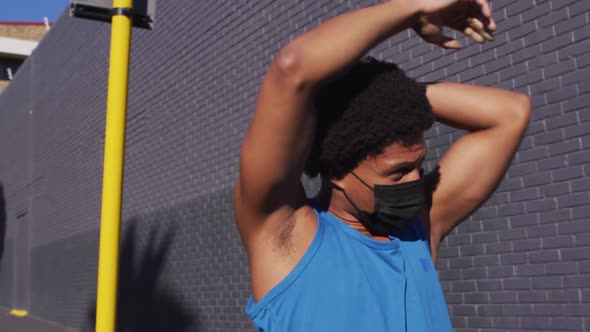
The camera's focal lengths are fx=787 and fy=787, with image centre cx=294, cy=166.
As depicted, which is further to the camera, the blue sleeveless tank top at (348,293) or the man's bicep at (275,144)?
the blue sleeveless tank top at (348,293)

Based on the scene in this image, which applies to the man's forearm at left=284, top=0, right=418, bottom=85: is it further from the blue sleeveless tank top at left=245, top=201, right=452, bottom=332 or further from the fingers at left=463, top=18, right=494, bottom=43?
the blue sleeveless tank top at left=245, top=201, right=452, bottom=332

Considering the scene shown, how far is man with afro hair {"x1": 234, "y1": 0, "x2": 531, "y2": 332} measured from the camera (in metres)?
1.87

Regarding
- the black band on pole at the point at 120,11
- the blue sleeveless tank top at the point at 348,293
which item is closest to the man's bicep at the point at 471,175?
the blue sleeveless tank top at the point at 348,293

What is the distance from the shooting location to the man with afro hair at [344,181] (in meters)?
1.87

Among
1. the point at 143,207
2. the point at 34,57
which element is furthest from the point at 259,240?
the point at 34,57

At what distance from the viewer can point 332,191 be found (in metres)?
2.32

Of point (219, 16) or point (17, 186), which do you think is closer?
point (219, 16)

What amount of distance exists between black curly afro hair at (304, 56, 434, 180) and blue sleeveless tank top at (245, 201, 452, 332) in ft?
0.69

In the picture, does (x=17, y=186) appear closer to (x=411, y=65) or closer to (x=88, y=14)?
(x=411, y=65)

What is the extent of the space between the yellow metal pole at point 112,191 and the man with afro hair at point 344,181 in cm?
170

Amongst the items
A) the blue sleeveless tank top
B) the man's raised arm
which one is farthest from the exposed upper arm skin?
the man's raised arm

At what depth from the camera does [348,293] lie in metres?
2.00

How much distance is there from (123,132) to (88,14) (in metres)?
0.69

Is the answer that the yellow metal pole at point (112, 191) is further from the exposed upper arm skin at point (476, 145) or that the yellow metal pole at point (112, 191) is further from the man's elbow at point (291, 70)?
the man's elbow at point (291, 70)
